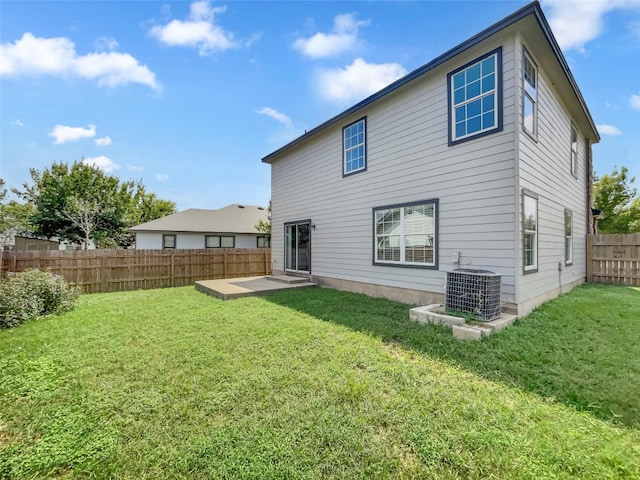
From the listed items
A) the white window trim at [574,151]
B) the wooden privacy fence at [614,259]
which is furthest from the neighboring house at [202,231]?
the wooden privacy fence at [614,259]

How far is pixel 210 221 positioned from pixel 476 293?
17.7m

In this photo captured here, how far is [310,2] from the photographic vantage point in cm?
794

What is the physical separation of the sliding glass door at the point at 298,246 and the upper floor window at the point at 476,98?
5.69 meters

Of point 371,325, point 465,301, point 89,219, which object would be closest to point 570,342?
point 465,301

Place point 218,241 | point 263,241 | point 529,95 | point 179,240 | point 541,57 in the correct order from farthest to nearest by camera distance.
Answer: point 263,241
point 218,241
point 179,240
point 541,57
point 529,95

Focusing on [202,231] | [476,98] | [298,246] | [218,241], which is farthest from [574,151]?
[218,241]

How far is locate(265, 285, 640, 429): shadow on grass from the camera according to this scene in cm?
279

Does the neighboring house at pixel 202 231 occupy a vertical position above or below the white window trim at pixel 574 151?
below

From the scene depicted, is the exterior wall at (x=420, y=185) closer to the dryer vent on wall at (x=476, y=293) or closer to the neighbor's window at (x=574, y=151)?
the dryer vent on wall at (x=476, y=293)

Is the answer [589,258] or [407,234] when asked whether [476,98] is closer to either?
[407,234]

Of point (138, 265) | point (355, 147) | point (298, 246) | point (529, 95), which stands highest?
point (529, 95)

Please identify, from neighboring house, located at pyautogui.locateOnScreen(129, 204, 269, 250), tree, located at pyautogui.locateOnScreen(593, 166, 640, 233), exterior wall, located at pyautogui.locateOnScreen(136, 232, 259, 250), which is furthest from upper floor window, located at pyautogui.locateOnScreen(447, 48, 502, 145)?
tree, located at pyautogui.locateOnScreen(593, 166, 640, 233)

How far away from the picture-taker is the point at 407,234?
22.4 ft

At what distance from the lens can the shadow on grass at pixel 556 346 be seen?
2.79m
